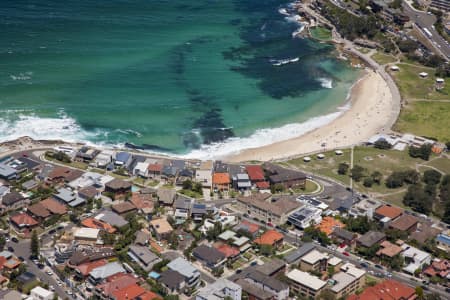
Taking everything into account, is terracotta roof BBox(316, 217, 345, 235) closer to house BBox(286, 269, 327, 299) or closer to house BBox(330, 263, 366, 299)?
house BBox(330, 263, 366, 299)

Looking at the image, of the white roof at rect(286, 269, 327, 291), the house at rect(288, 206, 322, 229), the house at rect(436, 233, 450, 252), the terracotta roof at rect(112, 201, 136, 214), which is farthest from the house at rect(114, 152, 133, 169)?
the house at rect(436, 233, 450, 252)

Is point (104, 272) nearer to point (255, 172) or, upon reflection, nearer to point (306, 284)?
point (306, 284)

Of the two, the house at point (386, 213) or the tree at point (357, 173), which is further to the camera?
the tree at point (357, 173)

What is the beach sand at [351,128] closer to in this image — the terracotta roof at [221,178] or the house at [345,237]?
the terracotta roof at [221,178]

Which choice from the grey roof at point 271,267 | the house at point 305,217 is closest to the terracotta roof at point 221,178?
the house at point 305,217

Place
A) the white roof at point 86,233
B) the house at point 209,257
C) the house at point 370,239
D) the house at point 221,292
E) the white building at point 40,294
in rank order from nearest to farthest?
the house at point 221,292 < the white building at point 40,294 < the house at point 209,257 < the white roof at point 86,233 < the house at point 370,239

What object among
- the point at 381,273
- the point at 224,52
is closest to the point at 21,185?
the point at 381,273
